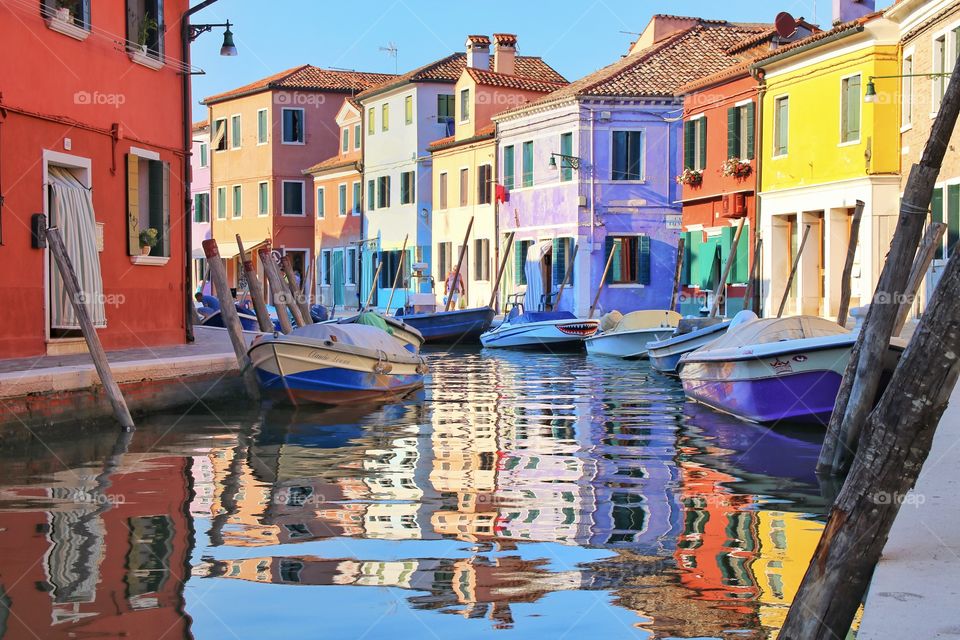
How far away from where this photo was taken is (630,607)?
20.9 feet

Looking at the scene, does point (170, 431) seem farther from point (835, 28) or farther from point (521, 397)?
point (835, 28)

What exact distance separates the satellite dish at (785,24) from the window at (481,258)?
1482 centimetres

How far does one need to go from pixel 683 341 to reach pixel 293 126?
38.6 metres

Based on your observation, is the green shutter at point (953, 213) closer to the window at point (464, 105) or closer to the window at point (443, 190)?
the window at point (464, 105)

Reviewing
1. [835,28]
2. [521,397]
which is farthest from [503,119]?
[521,397]

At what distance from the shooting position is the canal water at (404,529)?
621cm

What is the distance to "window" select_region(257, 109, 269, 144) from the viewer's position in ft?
191

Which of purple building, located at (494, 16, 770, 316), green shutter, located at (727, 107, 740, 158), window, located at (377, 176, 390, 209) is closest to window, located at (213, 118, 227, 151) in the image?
window, located at (377, 176, 390, 209)

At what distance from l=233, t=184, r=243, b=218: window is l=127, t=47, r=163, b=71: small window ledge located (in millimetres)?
40506

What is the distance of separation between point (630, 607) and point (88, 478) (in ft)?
19.0

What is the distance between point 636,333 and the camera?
28406 millimetres

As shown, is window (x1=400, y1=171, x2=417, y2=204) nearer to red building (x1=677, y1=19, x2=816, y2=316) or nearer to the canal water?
red building (x1=677, y1=19, x2=816, y2=316)

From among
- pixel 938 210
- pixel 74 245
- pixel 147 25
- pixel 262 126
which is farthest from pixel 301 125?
pixel 74 245

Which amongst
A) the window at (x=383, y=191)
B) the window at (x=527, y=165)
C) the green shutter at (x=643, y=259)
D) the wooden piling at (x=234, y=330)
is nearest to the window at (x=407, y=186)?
the window at (x=383, y=191)
